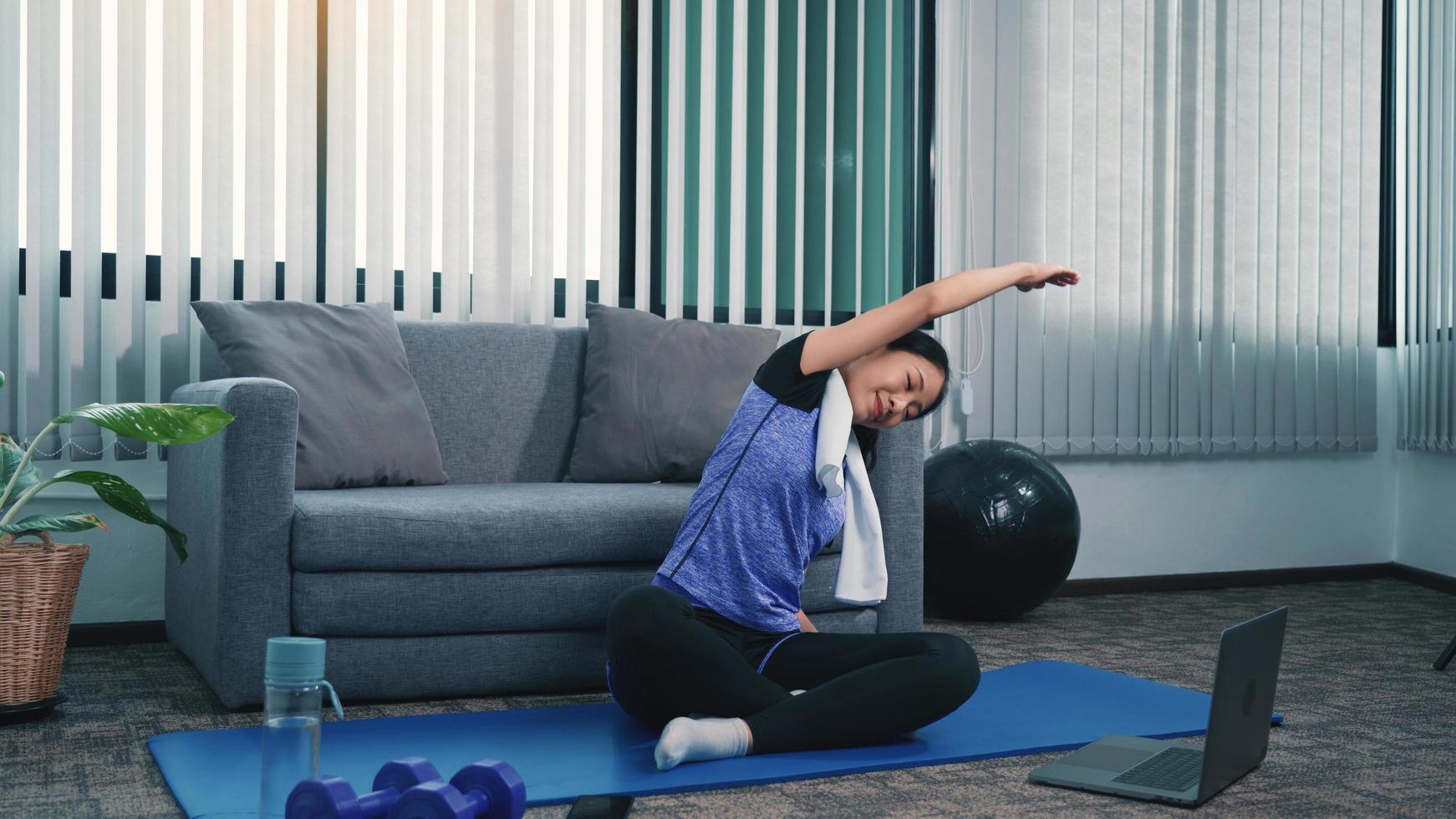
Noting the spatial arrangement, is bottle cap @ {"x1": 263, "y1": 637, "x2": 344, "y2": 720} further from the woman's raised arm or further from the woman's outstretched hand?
the woman's outstretched hand

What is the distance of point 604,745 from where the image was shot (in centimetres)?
197

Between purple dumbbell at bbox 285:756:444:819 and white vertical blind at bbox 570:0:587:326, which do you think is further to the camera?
white vertical blind at bbox 570:0:587:326

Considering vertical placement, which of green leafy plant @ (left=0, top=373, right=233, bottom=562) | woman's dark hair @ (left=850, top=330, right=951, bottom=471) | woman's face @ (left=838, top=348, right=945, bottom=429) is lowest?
green leafy plant @ (left=0, top=373, right=233, bottom=562)

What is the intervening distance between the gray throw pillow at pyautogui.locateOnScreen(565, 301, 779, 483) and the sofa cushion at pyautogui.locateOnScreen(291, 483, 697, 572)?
0.36 metres

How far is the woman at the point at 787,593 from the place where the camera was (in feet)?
6.22

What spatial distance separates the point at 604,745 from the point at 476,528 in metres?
0.51

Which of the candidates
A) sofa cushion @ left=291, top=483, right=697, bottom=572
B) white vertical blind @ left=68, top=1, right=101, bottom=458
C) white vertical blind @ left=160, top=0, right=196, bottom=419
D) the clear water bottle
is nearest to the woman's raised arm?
sofa cushion @ left=291, top=483, right=697, bottom=572

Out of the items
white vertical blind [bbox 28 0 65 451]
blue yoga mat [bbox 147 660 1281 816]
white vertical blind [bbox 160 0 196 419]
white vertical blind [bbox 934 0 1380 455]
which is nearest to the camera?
blue yoga mat [bbox 147 660 1281 816]

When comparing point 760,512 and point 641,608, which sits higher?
point 760,512

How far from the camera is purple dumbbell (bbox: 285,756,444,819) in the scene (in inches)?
50.2

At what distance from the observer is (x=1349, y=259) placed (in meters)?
4.50

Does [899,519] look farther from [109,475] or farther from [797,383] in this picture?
[109,475]

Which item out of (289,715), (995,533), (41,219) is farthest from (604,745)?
(41,219)

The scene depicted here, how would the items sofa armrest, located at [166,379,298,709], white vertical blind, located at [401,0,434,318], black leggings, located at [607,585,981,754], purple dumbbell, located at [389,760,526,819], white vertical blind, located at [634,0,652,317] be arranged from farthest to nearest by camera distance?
white vertical blind, located at [634,0,652,317] → white vertical blind, located at [401,0,434,318] → sofa armrest, located at [166,379,298,709] → black leggings, located at [607,585,981,754] → purple dumbbell, located at [389,760,526,819]
